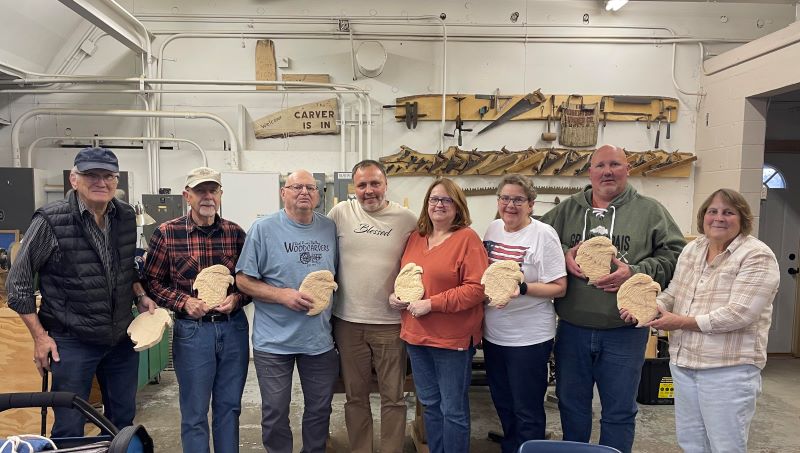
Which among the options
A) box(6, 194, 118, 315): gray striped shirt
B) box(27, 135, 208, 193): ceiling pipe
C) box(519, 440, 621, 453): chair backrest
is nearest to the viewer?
box(519, 440, 621, 453): chair backrest

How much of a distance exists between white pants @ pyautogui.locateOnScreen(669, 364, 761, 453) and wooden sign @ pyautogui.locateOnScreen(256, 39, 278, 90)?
448 cm

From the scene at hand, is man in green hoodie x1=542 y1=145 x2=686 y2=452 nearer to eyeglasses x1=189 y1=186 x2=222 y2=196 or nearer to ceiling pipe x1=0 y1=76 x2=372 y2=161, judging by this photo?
eyeglasses x1=189 y1=186 x2=222 y2=196

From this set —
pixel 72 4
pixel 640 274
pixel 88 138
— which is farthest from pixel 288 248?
pixel 88 138

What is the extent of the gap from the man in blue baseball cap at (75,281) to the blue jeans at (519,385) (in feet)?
6.07

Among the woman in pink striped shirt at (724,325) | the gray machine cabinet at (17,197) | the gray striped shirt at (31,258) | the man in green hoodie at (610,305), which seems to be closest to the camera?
the woman in pink striped shirt at (724,325)

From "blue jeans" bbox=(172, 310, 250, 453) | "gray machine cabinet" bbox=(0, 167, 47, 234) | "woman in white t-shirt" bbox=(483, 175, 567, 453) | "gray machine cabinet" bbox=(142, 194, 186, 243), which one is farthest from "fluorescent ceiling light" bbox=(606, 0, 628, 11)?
"gray machine cabinet" bbox=(0, 167, 47, 234)

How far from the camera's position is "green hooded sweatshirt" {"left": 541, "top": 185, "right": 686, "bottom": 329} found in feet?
6.68

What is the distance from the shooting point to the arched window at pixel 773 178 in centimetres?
509

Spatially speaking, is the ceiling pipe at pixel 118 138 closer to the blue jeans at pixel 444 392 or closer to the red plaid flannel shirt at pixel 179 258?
the red plaid flannel shirt at pixel 179 258

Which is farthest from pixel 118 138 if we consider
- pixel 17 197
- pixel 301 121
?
pixel 301 121

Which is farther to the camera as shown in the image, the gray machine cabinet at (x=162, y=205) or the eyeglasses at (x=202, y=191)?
the gray machine cabinet at (x=162, y=205)

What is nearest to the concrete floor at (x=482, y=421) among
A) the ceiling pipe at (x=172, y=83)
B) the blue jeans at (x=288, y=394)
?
the blue jeans at (x=288, y=394)

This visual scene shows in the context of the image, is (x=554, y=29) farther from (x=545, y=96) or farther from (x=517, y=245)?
(x=517, y=245)

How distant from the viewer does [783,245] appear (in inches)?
200
